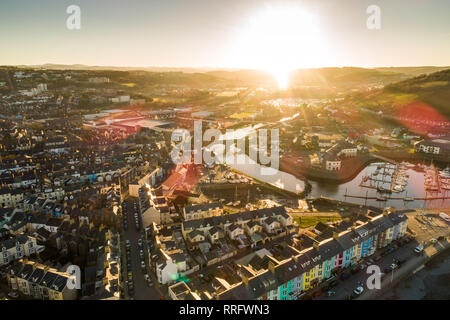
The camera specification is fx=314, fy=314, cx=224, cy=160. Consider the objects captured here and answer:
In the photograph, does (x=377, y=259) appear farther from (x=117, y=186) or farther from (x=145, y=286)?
(x=117, y=186)

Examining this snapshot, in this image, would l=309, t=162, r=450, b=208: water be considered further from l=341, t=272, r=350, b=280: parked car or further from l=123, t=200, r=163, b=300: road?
l=123, t=200, r=163, b=300: road

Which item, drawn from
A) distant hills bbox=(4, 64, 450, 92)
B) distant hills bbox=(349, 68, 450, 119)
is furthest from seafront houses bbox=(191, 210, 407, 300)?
distant hills bbox=(4, 64, 450, 92)

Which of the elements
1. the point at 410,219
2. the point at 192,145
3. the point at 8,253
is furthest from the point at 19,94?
the point at 410,219

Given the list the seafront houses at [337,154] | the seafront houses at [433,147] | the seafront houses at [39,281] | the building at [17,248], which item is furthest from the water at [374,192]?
the building at [17,248]

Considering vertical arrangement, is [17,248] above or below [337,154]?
below

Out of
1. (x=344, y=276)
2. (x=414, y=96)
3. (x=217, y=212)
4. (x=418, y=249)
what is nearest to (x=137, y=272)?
(x=217, y=212)

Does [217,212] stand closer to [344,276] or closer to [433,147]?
[344,276]

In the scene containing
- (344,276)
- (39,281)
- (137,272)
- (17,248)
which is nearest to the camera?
(39,281)
